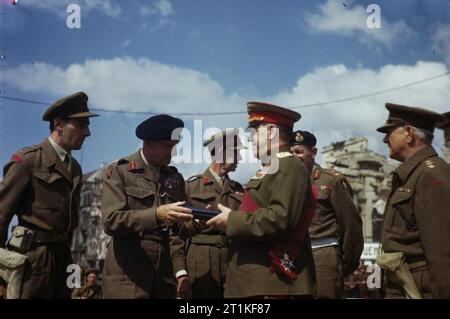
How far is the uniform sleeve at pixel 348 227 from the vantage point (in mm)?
6113

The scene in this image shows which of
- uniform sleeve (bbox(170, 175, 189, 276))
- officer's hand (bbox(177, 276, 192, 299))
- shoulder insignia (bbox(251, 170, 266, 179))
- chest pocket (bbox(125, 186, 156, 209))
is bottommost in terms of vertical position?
officer's hand (bbox(177, 276, 192, 299))

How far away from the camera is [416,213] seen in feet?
13.4

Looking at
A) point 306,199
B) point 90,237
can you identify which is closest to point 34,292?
point 306,199

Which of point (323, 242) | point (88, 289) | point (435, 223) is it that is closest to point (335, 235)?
point (323, 242)

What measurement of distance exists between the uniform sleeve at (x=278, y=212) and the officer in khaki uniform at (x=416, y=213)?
0.93m

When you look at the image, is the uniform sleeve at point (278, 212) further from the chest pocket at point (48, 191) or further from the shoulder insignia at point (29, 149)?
the shoulder insignia at point (29, 149)

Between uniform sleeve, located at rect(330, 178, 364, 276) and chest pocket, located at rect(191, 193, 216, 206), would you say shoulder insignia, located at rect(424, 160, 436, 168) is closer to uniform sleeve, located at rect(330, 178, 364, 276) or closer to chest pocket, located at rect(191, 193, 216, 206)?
uniform sleeve, located at rect(330, 178, 364, 276)

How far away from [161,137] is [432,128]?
244cm

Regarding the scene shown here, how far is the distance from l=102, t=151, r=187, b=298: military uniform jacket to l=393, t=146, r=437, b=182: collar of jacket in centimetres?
206

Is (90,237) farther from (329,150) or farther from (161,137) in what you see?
(161,137)

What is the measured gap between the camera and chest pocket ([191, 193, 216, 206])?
6643 millimetres

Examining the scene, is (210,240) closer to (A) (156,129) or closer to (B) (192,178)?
(B) (192,178)

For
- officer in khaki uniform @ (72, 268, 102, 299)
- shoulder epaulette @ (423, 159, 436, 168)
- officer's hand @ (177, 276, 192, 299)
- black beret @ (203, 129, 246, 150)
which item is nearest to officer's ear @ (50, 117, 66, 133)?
officer's hand @ (177, 276, 192, 299)

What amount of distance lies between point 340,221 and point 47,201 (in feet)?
11.1
